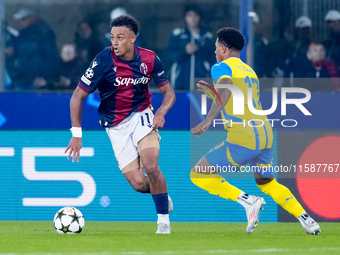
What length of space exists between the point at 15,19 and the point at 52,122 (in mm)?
1382

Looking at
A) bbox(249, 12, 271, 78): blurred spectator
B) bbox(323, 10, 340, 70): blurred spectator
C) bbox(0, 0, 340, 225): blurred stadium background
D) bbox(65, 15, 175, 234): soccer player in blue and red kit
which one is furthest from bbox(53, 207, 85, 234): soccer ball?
bbox(323, 10, 340, 70): blurred spectator

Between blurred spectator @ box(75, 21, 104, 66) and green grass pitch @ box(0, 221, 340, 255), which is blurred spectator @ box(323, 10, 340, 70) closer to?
green grass pitch @ box(0, 221, 340, 255)

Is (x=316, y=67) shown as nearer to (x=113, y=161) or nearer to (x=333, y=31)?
(x=333, y=31)

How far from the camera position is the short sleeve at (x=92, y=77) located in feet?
26.5

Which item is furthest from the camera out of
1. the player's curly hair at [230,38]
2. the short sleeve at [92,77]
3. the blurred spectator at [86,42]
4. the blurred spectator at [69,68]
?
the blurred spectator at [69,68]

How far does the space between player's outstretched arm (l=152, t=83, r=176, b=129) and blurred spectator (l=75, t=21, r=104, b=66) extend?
214 centimetres

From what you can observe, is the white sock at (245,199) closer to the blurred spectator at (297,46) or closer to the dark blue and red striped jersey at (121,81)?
the dark blue and red striped jersey at (121,81)

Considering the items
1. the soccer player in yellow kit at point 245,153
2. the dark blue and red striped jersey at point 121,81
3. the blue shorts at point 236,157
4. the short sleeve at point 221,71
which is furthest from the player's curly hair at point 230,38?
the blue shorts at point 236,157

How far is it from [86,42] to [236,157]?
3062 mm

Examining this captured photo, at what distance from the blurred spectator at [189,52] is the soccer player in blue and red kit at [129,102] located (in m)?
1.79

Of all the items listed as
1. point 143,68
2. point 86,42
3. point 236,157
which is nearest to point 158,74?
point 143,68

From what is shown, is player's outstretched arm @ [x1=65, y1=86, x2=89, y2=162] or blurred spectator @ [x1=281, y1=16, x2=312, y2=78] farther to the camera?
blurred spectator @ [x1=281, y1=16, x2=312, y2=78]

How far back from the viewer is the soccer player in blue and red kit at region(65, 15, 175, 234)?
802 cm

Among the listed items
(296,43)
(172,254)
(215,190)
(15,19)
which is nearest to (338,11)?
(296,43)
